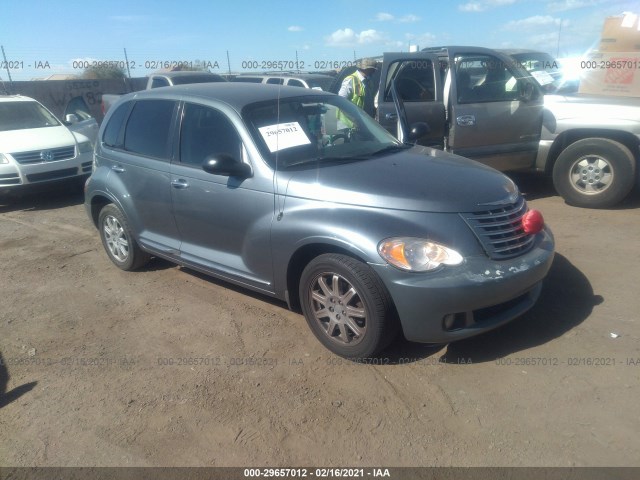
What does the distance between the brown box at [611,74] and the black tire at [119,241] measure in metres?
5.62

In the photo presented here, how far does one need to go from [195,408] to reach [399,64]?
5.26 meters

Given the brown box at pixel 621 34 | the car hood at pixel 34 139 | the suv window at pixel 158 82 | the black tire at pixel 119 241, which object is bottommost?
the black tire at pixel 119 241

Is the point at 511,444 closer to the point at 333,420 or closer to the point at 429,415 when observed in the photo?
the point at 429,415

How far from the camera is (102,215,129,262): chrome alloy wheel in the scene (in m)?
5.12

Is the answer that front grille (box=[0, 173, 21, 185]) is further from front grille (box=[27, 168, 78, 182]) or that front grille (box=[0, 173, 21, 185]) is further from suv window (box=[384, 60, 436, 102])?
suv window (box=[384, 60, 436, 102])

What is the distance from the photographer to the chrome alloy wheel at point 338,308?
3.27m

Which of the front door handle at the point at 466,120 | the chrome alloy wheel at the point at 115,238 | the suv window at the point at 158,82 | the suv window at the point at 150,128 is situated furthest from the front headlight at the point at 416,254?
the suv window at the point at 158,82

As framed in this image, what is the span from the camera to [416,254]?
3049 millimetres

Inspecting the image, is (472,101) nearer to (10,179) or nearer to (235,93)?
(235,93)

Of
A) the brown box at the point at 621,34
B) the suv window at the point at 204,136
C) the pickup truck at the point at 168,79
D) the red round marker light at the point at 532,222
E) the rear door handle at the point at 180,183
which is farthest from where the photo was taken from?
the pickup truck at the point at 168,79

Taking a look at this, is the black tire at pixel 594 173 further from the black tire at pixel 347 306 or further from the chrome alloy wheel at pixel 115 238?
the chrome alloy wheel at pixel 115 238

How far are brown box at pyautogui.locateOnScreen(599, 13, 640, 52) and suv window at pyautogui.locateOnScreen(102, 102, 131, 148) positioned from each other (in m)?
5.73

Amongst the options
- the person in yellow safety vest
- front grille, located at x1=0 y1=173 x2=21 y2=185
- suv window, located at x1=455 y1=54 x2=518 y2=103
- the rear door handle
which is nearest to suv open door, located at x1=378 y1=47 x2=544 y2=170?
suv window, located at x1=455 y1=54 x2=518 y2=103

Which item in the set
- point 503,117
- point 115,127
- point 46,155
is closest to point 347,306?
point 115,127
